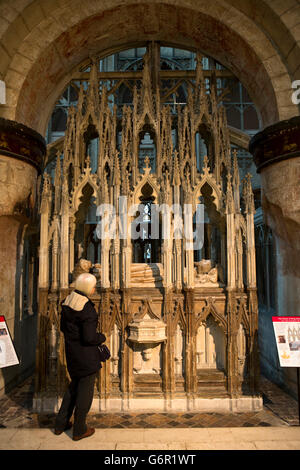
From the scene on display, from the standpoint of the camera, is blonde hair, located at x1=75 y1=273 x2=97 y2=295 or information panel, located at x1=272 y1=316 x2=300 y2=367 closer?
blonde hair, located at x1=75 y1=273 x2=97 y2=295

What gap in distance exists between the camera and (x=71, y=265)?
5.95m

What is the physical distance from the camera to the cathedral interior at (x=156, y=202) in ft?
17.5

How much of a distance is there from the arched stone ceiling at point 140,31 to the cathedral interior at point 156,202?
0.07ft

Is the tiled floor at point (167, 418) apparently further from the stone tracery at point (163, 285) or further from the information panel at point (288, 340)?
the information panel at point (288, 340)

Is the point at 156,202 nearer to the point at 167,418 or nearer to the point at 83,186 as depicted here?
the point at 83,186

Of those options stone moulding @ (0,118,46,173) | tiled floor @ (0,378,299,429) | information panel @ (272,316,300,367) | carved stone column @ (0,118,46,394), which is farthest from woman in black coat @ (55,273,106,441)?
stone moulding @ (0,118,46,173)

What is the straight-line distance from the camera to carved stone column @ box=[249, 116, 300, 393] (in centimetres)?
541

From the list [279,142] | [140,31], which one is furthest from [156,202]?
[140,31]

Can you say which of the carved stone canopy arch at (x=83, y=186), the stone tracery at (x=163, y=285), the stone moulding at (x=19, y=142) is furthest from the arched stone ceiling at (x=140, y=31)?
the carved stone canopy arch at (x=83, y=186)

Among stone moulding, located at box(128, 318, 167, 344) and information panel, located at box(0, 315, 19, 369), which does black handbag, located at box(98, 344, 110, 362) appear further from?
stone moulding, located at box(128, 318, 167, 344)

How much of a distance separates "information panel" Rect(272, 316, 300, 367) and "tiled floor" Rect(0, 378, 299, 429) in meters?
1.03
